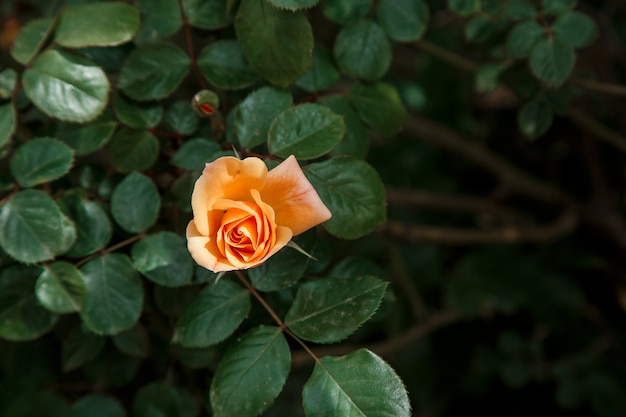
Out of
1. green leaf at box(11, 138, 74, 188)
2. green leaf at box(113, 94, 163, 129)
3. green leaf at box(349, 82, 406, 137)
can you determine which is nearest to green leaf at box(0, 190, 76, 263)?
green leaf at box(11, 138, 74, 188)

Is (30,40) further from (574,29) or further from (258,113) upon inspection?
(574,29)

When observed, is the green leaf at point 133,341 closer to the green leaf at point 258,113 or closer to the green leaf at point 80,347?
the green leaf at point 80,347

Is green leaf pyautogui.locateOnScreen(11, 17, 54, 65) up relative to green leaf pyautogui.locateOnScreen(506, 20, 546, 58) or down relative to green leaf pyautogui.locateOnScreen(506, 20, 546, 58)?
up

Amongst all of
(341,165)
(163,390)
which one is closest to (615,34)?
(341,165)

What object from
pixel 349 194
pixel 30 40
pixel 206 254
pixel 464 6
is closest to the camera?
pixel 206 254

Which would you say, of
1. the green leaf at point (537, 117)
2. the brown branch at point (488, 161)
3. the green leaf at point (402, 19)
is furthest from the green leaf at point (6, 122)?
the brown branch at point (488, 161)

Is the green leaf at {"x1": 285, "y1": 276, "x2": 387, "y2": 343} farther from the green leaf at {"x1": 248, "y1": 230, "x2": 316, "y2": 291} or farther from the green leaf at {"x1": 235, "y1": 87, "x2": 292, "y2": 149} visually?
the green leaf at {"x1": 235, "y1": 87, "x2": 292, "y2": 149}

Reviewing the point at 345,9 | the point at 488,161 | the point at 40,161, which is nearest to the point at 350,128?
the point at 345,9
